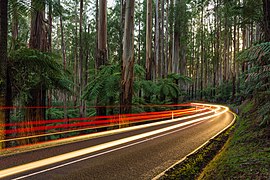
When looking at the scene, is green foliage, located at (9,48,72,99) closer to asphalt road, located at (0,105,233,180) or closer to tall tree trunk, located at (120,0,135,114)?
asphalt road, located at (0,105,233,180)

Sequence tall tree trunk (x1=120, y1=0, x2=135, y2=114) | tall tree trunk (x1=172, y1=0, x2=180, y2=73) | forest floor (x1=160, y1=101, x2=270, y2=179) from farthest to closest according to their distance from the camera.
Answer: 1. tall tree trunk (x1=172, y1=0, x2=180, y2=73)
2. tall tree trunk (x1=120, y1=0, x2=135, y2=114)
3. forest floor (x1=160, y1=101, x2=270, y2=179)

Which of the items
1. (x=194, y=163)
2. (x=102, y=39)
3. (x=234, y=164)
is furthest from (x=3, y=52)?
(x=102, y=39)

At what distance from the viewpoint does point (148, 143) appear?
28.6 feet

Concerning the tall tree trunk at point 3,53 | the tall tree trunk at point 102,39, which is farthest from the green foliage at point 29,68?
the tall tree trunk at point 102,39

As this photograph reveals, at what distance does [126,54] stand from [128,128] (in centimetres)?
402

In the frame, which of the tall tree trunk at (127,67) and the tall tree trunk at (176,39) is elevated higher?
the tall tree trunk at (176,39)

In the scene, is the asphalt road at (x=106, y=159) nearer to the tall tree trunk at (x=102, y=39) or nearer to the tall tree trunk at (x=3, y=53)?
the tall tree trunk at (x=3, y=53)

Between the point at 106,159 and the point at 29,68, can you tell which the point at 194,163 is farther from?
the point at 29,68

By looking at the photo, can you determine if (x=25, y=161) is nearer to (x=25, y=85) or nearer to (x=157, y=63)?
(x=25, y=85)

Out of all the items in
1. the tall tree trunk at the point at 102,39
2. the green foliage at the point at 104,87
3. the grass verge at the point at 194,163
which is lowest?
the grass verge at the point at 194,163

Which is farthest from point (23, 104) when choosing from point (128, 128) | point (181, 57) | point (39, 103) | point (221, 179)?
point (181, 57)

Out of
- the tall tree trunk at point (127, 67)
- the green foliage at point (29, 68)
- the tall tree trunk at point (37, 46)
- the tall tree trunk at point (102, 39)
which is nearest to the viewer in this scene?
the green foliage at point (29, 68)

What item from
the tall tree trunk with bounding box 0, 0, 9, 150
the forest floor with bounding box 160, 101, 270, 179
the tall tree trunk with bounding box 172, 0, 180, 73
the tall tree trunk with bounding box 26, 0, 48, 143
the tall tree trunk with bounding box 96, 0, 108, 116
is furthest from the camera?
the tall tree trunk with bounding box 172, 0, 180, 73

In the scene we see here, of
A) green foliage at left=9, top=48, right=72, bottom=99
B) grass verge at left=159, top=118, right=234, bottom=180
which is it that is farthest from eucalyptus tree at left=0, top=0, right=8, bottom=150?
grass verge at left=159, top=118, right=234, bottom=180
